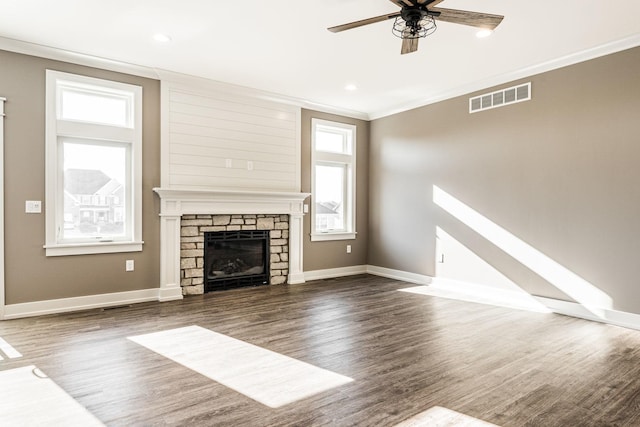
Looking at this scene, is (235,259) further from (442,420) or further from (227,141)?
(442,420)

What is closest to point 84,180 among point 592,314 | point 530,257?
point 530,257

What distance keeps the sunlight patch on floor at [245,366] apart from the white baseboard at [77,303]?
1.34 m

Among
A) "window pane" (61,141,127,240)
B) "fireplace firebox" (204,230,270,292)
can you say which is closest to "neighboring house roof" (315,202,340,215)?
"fireplace firebox" (204,230,270,292)

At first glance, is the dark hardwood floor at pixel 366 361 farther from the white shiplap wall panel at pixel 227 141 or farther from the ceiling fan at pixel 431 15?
the ceiling fan at pixel 431 15

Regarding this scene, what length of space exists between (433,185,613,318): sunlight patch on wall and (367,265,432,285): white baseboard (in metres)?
1.12

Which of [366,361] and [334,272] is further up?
[334,272]

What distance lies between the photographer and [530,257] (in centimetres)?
447

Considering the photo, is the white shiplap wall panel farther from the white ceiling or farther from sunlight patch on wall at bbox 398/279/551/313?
sunlight patch on wall at bbox 398/279/551/313

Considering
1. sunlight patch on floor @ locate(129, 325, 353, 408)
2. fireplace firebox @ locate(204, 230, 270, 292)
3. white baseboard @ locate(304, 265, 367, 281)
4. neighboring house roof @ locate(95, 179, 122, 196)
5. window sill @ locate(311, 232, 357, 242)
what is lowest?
sunlight patch on floor @ locate(129, 325, 353, 408)

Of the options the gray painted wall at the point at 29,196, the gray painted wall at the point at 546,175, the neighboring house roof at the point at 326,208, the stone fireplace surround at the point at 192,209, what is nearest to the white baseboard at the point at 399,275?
the gray painted wall at the point at 546,175

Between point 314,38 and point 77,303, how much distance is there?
3.85 metres

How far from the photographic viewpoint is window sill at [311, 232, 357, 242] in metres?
6.16

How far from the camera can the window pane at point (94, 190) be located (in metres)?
4.24

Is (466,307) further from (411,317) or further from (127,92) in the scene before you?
(127,92)
